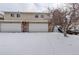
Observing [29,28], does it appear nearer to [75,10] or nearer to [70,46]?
[70,46]

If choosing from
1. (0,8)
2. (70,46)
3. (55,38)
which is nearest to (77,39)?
(70,46)

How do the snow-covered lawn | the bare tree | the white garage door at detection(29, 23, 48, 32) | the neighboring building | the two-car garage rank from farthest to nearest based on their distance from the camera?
the white garage door at detection(29, 23, 48, 32)
the two-car garage
the snow-covered lawn
the neighboring building
the bare tree

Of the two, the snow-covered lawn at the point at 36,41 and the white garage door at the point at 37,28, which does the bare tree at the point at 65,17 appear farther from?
the white garage door at the point at 37,28

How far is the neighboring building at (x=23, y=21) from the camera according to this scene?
3193 millimetres

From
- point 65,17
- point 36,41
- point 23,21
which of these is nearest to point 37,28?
point 36,41

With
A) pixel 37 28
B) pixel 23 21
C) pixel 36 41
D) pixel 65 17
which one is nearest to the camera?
pixel 65 17

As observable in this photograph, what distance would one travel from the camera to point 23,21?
351cm

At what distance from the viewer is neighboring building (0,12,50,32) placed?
3.19 m

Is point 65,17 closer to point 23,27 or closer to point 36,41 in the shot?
point 23,27

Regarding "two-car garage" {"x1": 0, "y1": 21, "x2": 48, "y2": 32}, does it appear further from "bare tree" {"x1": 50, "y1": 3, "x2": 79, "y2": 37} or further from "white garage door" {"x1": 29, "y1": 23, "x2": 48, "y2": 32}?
"bare tree" {"x1": 50, "y1": 3, "x2": 79, "y2": 37}

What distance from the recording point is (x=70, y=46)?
3.79 meters

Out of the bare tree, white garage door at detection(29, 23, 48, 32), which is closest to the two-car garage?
white garage door at detection(29, 23, 48, 32)

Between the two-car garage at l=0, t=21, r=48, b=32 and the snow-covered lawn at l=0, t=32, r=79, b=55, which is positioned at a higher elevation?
the two-car garage at l=0, t=21, r=48, b=32

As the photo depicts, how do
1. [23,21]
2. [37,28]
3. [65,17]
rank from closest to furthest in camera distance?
[65,17] < [23,21] < [37,28]
